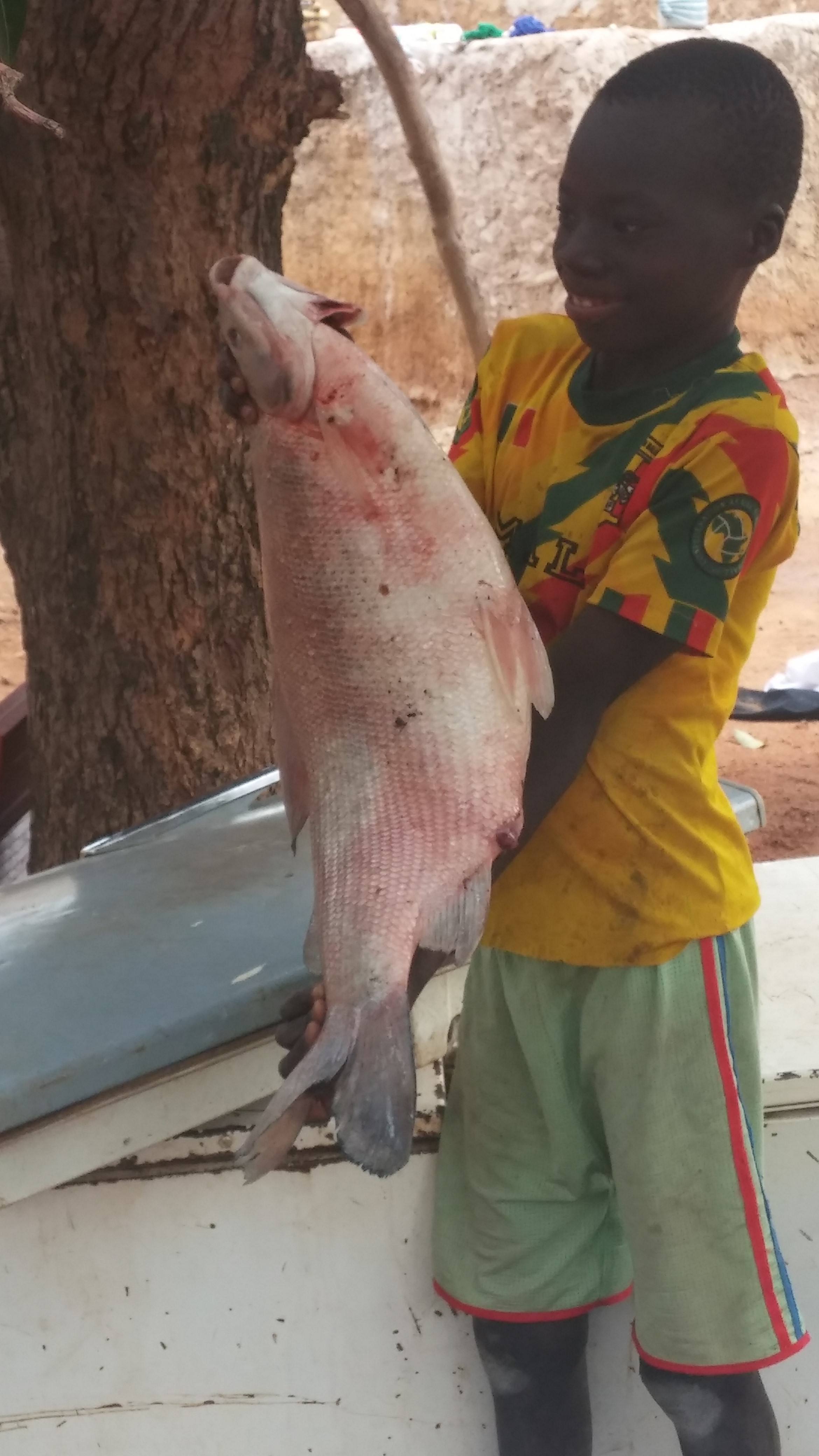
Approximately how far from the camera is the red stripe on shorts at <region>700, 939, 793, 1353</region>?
1.23 meters

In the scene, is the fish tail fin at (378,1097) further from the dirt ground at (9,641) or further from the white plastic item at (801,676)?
the dirt ground at (9,641)

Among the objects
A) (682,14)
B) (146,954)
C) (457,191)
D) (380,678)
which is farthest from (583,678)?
(682,14)

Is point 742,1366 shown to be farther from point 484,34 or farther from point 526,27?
point 526,27

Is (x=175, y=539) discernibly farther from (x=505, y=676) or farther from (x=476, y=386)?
(x=505, y=676)

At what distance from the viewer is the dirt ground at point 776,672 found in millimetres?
4336

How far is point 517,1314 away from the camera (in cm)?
136

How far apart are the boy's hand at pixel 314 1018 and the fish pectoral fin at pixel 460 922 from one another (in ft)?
0.05

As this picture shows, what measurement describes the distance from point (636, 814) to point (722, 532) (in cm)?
28

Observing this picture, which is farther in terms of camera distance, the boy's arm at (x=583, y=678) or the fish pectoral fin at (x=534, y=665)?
the boy's arm at (x=583, y=678)

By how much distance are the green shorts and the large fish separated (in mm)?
347

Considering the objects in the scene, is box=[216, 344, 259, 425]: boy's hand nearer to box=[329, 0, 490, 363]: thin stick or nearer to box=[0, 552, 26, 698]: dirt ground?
box=[329, 0, 490, 363]: thin stick

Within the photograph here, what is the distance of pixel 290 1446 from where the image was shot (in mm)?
1476

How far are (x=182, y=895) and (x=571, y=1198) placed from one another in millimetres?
541

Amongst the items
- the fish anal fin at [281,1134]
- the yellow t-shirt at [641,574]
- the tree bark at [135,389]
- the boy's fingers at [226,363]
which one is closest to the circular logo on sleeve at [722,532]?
the yellow t-shirt at [641,574]
